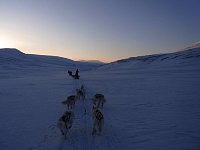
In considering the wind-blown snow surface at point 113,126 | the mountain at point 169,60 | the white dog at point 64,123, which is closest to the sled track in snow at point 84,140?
the wind-blown snow surface at point 113,126

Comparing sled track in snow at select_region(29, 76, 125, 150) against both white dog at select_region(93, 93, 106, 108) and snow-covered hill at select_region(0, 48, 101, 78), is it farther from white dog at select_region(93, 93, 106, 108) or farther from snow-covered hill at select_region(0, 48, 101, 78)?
snow-covered hill at select_region(0, 48, 101, 78)

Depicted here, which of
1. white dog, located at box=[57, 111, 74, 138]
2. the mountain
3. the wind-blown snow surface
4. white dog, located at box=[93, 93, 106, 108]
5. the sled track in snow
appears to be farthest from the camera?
the mountain

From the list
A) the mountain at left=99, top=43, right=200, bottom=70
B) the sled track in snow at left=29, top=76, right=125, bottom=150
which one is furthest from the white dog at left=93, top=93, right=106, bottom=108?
the mountain at left=99, top=43, right=200, bottom=70

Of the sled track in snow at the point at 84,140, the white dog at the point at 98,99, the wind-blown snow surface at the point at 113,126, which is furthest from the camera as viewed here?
the white dog at the point at 98,99

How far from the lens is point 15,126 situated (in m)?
13.1

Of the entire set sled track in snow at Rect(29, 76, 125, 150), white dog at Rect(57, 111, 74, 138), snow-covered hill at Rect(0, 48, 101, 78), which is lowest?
sled track in snow at Rect(29, 76, 125, 150)

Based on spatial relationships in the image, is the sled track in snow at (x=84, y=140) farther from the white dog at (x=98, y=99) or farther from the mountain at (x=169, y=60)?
the mountain at (x=169, y=60)

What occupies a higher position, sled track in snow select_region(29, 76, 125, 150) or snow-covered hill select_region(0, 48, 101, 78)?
snow-covered hill select_region(0, 48, 101, 78)

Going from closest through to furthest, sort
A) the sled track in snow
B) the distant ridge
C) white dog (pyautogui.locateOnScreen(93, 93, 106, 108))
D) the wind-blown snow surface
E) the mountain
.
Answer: the sled track in snow
the wind-blown snow surface
white dog (pyautogui.locateOnScreen(93, 93, 106, 108))
the mountain
the distant ridge

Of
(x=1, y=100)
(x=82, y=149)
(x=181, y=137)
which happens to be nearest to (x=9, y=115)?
(x=1, y=100)

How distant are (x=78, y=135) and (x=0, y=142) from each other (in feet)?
9.45

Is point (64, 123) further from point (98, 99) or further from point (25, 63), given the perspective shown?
point (25, 63)

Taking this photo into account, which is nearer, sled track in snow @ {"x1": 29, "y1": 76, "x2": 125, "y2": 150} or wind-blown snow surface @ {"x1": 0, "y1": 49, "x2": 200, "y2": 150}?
sled track in snow @ {"x1": 29, "y1": 76, "x2": 125, "y2": 150}

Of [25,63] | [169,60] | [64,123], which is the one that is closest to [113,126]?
[64,123]
